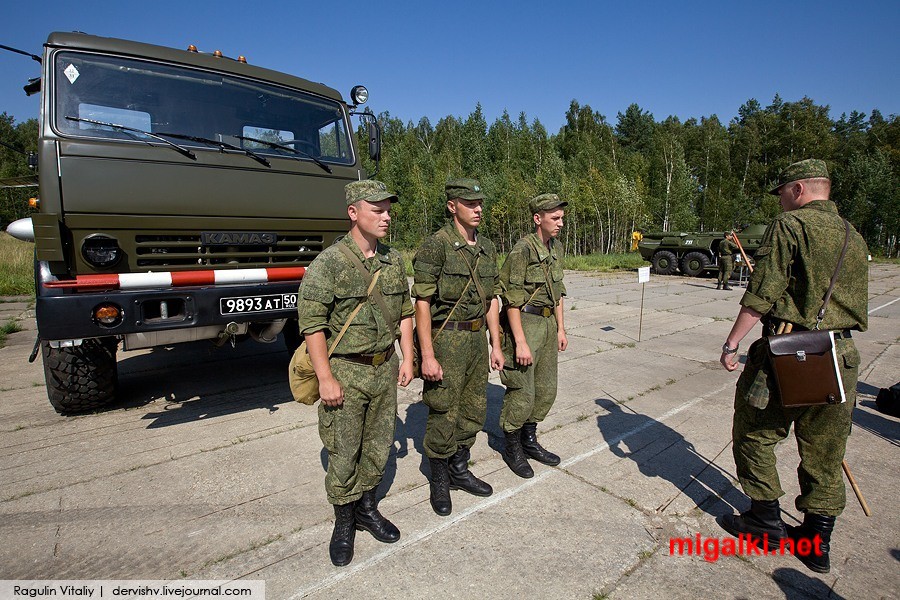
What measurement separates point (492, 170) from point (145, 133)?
39.0 metres

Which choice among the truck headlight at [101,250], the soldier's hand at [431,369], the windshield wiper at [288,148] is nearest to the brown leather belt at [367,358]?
the soldier's hand at [431,369]

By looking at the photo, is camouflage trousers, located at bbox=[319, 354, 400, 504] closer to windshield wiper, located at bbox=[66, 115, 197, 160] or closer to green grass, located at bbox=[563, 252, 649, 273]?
windshield wiper, located at bbox=[66, 115, 197, 160]

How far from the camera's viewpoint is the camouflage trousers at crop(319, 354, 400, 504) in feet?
7.92

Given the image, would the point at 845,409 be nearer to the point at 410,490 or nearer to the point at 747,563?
the point at 747,563

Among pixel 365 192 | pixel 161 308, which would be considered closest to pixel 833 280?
pixel 365 192

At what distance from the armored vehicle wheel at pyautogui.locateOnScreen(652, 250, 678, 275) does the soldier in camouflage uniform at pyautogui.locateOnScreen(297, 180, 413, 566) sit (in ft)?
61.1

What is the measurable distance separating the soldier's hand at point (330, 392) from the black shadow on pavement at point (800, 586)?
2.17 meters

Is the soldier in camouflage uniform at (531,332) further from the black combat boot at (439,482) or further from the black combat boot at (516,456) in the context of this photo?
the black combat boot at (439,482)

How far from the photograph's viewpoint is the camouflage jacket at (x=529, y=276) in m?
3.26

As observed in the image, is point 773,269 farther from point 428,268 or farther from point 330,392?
point 330,392

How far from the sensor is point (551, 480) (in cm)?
318

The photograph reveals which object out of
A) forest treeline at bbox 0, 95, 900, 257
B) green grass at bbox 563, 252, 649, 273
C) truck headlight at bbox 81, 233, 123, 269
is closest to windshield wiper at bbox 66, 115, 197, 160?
truck headlight at bbox 81, 233, 123, 269

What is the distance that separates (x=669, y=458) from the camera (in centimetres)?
351

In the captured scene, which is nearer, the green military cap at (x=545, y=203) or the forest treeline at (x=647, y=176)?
the green military cap at (x=545, y=203)
